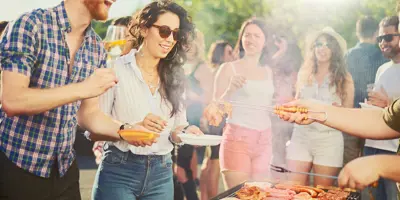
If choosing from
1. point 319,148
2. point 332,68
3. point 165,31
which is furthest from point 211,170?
point 165,31

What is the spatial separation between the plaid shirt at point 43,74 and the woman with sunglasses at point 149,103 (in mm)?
256

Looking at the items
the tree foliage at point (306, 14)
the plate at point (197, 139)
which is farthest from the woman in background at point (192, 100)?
the plate at point (197, 139)

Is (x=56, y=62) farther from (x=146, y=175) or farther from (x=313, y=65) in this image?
(x=313, y=65)

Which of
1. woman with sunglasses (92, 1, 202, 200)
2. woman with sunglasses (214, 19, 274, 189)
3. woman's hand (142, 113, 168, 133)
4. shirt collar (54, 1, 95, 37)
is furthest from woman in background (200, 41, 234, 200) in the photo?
shirt collar (54, 1, 95, 37)

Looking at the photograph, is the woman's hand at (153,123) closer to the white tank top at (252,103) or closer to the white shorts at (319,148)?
the white tank top at (252,103)

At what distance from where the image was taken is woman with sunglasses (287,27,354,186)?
3.01 m

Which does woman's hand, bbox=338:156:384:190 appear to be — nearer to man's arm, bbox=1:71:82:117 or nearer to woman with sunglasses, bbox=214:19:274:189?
man's arm, bbox=1:71:82:117

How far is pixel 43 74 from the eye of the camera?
5.76 ft

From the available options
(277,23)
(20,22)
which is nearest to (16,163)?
(20,22)

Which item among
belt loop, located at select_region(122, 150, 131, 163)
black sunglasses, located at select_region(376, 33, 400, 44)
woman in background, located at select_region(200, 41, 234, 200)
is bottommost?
woman in background, located at select_region(200, 41, 234, 200)

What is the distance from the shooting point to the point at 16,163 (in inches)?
70.6

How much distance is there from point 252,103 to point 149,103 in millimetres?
828

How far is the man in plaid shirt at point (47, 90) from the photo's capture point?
1664 millimetres

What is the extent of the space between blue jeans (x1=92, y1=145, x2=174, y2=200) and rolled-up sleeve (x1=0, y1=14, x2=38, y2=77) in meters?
0.58
